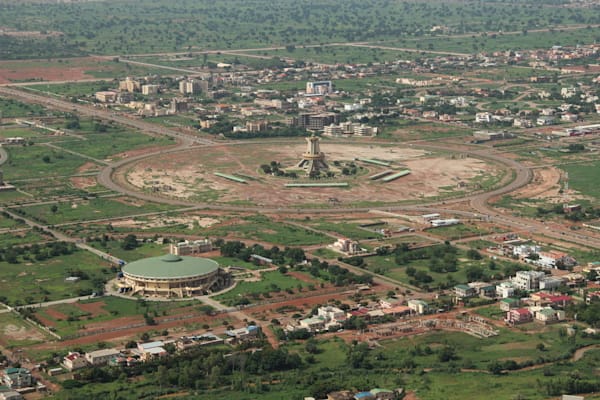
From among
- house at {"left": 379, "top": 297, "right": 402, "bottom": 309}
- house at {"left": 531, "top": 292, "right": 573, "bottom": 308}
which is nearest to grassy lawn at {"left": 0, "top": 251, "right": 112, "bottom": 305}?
house at {"left": 379, "top": 297, "right": 402, "bottom": 309}

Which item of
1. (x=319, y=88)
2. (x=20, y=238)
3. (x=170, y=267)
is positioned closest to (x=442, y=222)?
(x=170, y=267)

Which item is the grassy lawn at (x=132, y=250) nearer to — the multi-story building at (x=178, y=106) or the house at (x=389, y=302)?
the house at (x=389, y=302)

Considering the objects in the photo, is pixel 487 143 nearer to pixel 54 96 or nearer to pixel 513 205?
pixel 513 205

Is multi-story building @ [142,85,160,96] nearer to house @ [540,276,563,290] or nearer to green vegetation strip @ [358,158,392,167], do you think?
green vegetation strip @ [358,158,392,167]

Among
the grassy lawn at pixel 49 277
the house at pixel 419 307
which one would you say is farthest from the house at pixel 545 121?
the house at pixel 419 307

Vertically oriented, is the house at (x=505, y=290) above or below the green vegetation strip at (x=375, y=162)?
above

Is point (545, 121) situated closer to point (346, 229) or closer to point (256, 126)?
point (256, 126)
